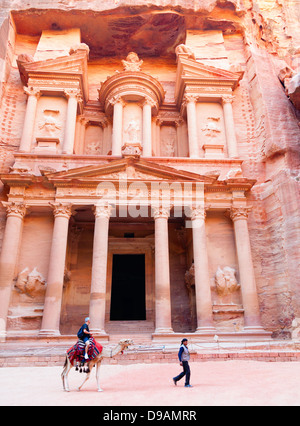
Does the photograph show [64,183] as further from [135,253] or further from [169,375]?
[169,375]

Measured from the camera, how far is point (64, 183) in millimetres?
16328

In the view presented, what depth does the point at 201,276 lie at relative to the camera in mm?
15227

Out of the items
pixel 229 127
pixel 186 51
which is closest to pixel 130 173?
pixel 229 127

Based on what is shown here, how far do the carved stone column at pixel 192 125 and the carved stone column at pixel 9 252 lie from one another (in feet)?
30.9

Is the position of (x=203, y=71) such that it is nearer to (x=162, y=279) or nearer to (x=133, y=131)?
(x=133, y=131)

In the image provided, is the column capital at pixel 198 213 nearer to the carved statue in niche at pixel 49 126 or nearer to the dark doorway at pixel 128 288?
the dark doorway at pixel 128 288

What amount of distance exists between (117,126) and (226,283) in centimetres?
1064

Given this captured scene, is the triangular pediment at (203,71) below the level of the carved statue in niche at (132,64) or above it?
below

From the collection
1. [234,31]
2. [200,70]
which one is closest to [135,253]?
[200,70]

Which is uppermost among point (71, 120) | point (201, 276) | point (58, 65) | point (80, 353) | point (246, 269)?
point (58, 65)

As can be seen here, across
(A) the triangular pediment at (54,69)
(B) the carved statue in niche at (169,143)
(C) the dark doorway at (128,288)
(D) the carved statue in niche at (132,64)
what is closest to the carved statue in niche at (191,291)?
(C) the dark doorway at (128,288)

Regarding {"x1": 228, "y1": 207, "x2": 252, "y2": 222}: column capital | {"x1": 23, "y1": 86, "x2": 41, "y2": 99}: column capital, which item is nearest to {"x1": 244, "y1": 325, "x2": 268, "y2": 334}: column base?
{"x1": 228, "y1": 207, "x2": 252, "y2": 222}: column capital

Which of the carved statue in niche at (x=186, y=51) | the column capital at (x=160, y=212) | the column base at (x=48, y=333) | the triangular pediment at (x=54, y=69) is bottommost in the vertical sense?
the column base at (x=48, y=333)

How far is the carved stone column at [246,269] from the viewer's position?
48.9ft
